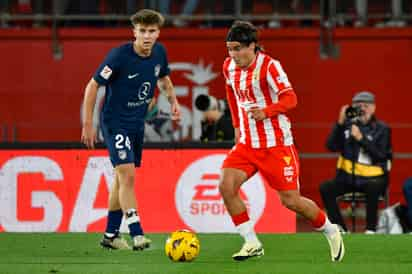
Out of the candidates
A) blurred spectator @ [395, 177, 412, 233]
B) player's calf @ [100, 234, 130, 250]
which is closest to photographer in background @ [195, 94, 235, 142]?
blurred spectator @ [395, 177, 412, 233]

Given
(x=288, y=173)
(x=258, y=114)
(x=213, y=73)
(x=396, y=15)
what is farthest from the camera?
(x=213, y=73)

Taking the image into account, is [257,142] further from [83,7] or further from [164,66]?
[83,7]

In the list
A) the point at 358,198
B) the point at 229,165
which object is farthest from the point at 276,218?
the point at 229,165

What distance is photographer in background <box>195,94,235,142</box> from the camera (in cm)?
1666

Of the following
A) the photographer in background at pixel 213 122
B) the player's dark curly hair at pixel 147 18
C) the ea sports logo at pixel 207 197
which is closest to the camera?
the player's dark curly hair at pixel 147 18

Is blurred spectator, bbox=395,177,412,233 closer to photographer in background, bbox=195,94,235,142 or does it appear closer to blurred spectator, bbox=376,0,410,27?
photographer in background, bbox=195,94,235,142

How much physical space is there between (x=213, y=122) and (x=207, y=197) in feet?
4.78

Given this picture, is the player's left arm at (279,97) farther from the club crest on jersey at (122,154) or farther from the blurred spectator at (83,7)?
the blurred spectator at (83,7)

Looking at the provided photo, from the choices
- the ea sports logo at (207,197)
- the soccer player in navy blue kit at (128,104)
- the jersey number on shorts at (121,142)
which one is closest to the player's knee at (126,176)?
the soccer player in navy blue kit at (128,104)

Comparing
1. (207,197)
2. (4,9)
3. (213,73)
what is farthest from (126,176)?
Answer: (4,9)

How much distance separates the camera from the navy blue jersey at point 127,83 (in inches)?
465

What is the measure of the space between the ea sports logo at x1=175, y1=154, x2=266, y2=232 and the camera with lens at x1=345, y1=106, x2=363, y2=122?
155cm

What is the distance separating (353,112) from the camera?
16.3m

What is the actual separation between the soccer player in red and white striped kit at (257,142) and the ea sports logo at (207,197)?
14.2ft
